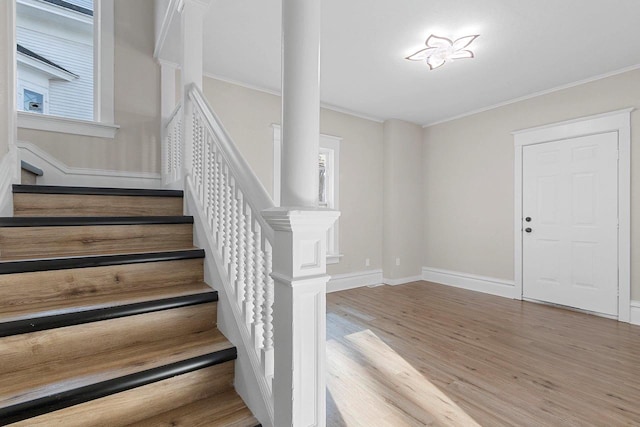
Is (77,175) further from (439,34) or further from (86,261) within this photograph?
(439,34)

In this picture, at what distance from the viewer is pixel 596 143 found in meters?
3.47

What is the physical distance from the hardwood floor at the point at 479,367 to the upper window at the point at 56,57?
10.4 ft

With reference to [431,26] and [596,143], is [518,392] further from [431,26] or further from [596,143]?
[596,143]

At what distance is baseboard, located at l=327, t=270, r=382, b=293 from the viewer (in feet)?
14.5

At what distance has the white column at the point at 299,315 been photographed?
3.34ft

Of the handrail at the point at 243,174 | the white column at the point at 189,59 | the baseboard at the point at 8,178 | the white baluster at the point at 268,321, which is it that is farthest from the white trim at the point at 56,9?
the white baluster at the point at 268,321

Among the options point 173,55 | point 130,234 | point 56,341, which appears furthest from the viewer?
point 173,55

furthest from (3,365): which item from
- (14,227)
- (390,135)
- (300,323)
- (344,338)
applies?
(390,135)

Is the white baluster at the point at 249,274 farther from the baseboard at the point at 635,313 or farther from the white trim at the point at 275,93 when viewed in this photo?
the baseboard at the point at 635,313

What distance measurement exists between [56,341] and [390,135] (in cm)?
472

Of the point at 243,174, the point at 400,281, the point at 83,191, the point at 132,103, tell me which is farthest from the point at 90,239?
the point at 400,281

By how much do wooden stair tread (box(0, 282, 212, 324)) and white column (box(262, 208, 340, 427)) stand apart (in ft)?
2.27

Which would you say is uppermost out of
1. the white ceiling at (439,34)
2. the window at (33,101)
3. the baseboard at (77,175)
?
the white ceiling at (439,34)

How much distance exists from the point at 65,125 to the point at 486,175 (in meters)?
4.99
